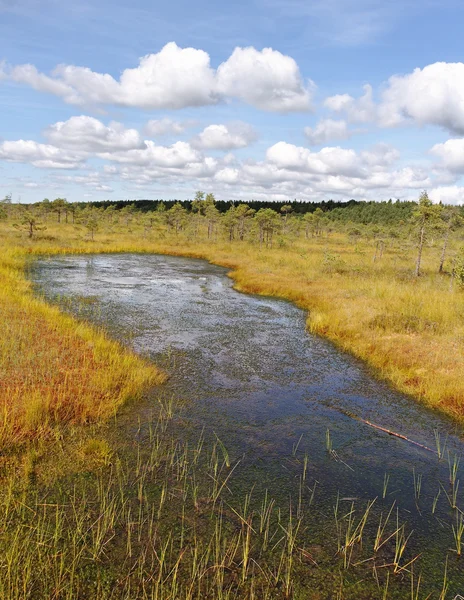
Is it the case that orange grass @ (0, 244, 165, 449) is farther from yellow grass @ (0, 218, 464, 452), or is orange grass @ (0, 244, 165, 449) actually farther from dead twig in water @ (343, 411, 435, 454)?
dead twig in water @ (343, 411, 435, 454)

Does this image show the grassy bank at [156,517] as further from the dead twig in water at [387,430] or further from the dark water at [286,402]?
the dead twig in water at [387,430]

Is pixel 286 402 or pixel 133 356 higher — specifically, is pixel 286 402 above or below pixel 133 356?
below

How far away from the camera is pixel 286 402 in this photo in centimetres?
911

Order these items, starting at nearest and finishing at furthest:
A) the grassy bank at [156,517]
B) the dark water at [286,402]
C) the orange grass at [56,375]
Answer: the grassy bank at [156,517] → the dark water at [286,402] → the orange grass at [56,375]

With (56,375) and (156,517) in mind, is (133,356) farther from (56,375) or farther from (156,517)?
(156,517)

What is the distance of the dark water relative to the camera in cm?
617

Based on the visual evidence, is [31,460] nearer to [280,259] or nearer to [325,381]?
[325,381]

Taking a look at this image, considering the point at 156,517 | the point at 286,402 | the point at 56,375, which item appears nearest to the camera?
the point at 156,517

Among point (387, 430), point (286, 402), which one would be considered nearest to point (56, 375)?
point (286, 402)

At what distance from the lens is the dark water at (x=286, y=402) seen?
617 centimetres

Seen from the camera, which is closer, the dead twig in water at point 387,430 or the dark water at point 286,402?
the dark water at point 286,402

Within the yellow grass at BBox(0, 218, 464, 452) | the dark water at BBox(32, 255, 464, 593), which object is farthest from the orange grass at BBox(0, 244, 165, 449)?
the dark water at BBox(32, 255, 464, 593)

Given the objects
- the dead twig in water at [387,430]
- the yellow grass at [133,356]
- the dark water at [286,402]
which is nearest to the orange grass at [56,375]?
the yellow grass at [133,356]

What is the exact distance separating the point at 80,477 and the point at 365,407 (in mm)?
6587
